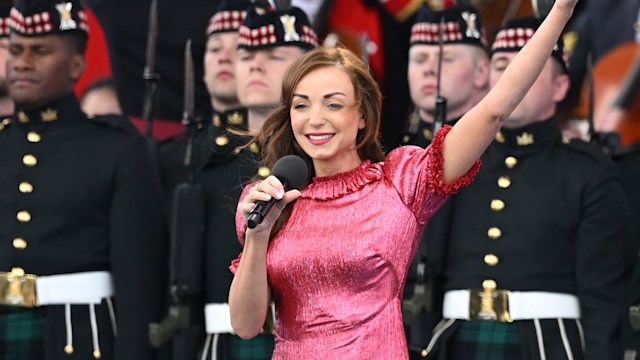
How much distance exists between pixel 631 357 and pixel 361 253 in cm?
213

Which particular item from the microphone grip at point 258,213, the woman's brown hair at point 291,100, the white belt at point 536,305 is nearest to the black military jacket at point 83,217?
the white belt at point 536,305

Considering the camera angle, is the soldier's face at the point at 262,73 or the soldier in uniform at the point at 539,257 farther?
the soldier's face at the point at 262,73

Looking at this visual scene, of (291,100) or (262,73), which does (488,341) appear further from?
(291,100)

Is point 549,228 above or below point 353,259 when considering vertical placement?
below

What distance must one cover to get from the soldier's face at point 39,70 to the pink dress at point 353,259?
7.21ft

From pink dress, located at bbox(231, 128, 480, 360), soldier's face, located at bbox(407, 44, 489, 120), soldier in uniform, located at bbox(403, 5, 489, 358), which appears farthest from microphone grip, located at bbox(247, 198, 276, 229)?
soldier's face, located at bbox(407, 44, 489, 120)

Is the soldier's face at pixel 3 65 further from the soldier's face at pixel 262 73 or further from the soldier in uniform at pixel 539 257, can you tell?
the soldier in uniform at pixel 539 257

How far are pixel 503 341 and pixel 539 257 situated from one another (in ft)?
1.21

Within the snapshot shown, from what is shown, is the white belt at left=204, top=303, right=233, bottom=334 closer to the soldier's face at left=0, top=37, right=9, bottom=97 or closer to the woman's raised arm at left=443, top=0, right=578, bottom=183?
the soldier's face at left=0, top=37, right=9, bottom=97

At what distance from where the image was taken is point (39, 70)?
245 inches

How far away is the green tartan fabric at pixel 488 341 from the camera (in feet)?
19.6

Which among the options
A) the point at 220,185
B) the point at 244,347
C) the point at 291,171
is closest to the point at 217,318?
the point at 244,347

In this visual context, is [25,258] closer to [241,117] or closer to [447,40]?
[241,117]

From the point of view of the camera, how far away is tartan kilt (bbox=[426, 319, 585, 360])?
19.5 feet
